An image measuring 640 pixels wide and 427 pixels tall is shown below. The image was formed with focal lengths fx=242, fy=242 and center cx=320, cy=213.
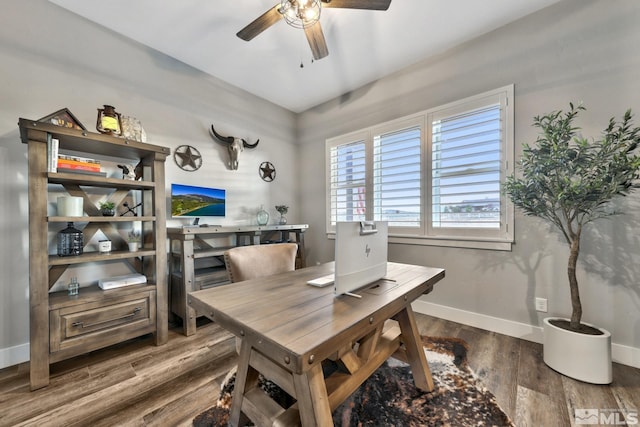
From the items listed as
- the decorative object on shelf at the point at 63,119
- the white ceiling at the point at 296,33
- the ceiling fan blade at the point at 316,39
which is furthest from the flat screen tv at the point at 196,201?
the ceiling fan blade at the point at 316,39

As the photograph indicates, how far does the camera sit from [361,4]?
1648mm

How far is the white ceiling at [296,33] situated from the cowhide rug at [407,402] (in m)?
2.94

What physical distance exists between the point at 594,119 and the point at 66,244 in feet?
14.2

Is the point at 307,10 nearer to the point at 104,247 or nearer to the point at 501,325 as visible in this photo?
the point at 104,247

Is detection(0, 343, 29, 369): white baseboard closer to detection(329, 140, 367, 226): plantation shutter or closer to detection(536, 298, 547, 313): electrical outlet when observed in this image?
detection(329, 140, 367, 226): plantation shutter

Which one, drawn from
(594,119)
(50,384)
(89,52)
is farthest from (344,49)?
(50,384)

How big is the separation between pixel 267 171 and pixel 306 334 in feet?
10.6

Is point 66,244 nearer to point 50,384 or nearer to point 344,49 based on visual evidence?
point 50,384

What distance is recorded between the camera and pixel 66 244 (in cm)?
194

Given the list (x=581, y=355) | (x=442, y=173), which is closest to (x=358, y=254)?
(x=581, y=355)

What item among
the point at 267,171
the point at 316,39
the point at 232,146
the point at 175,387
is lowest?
the point at 175,387

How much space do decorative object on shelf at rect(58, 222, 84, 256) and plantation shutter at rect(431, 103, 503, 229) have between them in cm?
333

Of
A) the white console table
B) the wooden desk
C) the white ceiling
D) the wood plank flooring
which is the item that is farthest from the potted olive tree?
the white console table

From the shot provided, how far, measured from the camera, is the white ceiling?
2.12 m
